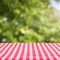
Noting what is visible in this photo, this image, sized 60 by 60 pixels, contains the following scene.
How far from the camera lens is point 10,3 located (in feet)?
42.5

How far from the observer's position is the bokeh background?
12.8m

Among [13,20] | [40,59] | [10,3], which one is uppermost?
[10,3]

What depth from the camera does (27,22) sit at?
1300cm

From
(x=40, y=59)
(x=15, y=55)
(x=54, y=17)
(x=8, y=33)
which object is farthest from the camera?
(x=54, y=17)

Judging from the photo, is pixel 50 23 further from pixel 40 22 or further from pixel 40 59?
pixel 40 59

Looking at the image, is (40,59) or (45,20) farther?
(45,20)

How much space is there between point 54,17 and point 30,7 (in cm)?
193

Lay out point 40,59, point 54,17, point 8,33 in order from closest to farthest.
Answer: point 40,59, point 8,33, point 54,17

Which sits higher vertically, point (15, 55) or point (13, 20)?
point (13, 20)

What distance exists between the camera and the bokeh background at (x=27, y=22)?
1280cm

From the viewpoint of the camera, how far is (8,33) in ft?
42.1

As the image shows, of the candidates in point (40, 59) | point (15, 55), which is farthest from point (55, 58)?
point (15, 55)

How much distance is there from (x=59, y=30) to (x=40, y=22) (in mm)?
1373

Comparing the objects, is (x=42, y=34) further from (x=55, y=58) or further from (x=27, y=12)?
(x=55, y=58)
